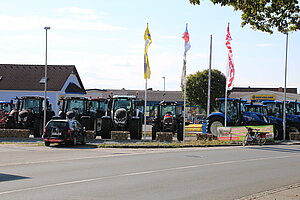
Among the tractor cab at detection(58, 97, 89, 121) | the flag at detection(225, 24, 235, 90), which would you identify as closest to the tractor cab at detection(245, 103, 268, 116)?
the flag at detection(225, 24, 235, 90)

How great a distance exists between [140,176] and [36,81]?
53.5 meters

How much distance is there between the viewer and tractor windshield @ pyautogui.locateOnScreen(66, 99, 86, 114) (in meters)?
34.6

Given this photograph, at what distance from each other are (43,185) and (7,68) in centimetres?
Result: 5852

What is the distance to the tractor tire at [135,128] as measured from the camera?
31.5m

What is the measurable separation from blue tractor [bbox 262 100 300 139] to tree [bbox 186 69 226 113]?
119 feet

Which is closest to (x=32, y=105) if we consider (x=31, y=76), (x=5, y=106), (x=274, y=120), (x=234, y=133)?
(x=5, y=106)

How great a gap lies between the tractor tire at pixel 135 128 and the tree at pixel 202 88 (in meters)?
43.7

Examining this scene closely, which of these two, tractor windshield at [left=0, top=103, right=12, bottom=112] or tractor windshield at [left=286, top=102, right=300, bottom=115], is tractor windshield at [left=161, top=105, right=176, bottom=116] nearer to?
tractor windshield at [left=286, top=102, right=300, bottom=115]

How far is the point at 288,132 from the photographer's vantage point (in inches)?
1446

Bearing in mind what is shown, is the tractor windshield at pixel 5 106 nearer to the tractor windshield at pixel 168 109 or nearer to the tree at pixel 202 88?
the tractor windshield at pixel 168 109

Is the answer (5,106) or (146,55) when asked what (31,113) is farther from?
(146,55)

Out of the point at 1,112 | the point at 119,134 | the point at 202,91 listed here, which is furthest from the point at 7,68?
the point at 119,134

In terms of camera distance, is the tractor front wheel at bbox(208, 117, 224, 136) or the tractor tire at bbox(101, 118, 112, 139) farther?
the tractor front wheel at bbox(208, 117, 224, 136)

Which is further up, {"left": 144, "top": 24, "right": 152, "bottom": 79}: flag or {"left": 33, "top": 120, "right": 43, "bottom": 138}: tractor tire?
{"left": 144, "top": 24, "right": 152, "bottom": 79}: flag
